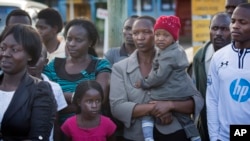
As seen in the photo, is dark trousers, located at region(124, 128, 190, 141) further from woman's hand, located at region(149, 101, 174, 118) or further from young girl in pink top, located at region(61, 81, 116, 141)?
young girl in pink top, located at region(61, 81, 116, 141)

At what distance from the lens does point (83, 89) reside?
180 inches

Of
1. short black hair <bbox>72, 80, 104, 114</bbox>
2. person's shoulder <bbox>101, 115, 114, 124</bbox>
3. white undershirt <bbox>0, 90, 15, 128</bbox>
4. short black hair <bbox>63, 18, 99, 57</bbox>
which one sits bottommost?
person's shoulder <bbox>101, 115, 114, 124</bbox>

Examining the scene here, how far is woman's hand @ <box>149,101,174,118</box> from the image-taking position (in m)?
4.51

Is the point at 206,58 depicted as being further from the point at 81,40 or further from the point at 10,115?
the point at 10,115

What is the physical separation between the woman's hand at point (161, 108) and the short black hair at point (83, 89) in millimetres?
465

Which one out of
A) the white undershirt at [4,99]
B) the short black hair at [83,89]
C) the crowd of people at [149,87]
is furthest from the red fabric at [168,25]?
the white undershirt at [4,99]

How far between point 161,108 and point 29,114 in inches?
58.5

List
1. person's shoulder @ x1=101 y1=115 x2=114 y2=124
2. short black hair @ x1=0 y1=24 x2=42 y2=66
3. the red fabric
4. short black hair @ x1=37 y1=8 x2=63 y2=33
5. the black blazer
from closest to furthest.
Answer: the black blazer
short black hair @ x1=0 y1=24 x2=42 y2=66
person's shoulder @ x1=101 y1=115 x2=114 y2=124
the red fabric
short black hair @ x1=37 y1=8 x2=63 y2=33

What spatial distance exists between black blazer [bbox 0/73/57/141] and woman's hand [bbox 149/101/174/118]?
1297mm

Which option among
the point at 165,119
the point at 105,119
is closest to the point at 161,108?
the point at 165,119

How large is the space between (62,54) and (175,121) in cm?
168

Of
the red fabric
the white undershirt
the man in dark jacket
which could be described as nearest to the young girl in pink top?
the red fabric

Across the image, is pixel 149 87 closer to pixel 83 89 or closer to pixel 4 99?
pixel 83 89

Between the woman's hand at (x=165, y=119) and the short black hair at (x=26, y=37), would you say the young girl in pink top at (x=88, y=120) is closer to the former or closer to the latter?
the woman's hand at (x=165, y=119)
